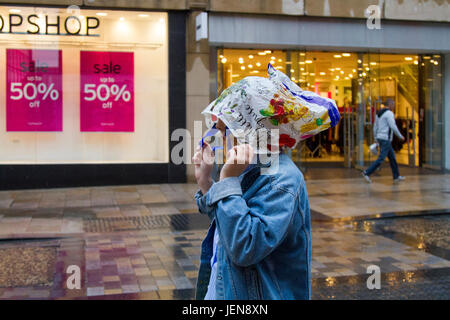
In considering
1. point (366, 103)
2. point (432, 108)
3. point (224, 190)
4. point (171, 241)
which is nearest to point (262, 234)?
point (224, 190)

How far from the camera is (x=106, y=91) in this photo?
1470 centimetres

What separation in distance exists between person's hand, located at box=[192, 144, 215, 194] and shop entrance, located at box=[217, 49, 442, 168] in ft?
42.3

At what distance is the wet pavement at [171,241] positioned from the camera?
6336 mm

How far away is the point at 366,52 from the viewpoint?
1717cm

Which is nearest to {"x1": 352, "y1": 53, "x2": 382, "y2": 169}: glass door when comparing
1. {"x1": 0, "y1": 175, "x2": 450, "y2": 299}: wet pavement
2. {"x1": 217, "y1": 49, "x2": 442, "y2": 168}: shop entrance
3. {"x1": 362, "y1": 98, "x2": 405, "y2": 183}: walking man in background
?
{"x1": 217, "y1": 49, "x2": 442, "y2": 168}: shop entrance

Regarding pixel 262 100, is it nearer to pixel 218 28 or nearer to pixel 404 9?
pixel 218 28

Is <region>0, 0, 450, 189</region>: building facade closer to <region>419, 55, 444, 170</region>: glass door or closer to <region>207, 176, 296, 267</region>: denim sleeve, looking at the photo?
<region>419, 55, 444, 170</region>: glass door

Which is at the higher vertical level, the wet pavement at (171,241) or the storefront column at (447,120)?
the storefront column at (447,120)

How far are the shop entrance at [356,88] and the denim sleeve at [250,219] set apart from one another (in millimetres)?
13191

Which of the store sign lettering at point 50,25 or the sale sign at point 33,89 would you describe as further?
the sale sign at point 33,89

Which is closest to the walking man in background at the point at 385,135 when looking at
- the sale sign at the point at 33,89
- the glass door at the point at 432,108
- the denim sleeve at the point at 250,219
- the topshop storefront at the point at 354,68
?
the topshop storefront at the point at 354,68

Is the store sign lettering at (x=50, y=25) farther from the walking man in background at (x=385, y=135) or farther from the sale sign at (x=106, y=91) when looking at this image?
the walking man in background at (x=385, y=135)

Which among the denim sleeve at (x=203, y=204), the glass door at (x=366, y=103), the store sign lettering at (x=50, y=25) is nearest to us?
the denim sleeve at (x=203, y=204)

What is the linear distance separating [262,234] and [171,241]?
656cm
